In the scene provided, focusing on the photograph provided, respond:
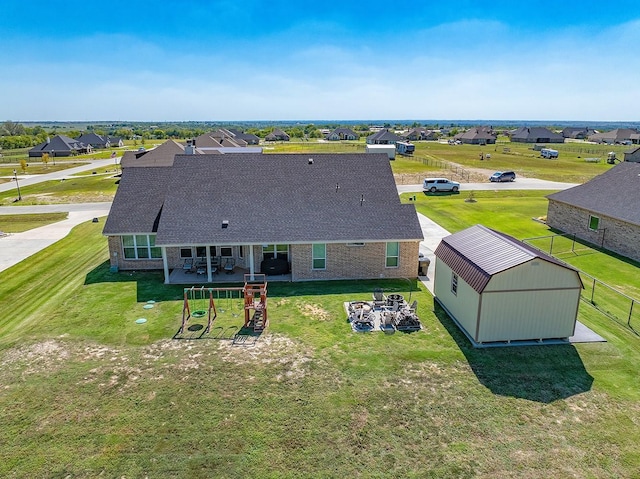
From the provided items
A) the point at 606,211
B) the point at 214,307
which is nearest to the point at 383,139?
the point at 606,211

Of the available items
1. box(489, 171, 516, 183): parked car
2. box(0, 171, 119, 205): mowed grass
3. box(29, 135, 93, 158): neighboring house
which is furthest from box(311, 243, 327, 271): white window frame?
box(29, 135, 93, 158): neighboring house

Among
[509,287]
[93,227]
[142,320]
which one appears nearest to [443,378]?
[509,287]

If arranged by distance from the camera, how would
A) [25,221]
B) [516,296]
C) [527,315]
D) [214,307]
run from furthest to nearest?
[25,221]
[214,307]
[527,315]
[516,296]

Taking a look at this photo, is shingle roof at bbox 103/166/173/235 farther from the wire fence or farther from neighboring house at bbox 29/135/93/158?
neighboring house at bbox 29/135/93/158

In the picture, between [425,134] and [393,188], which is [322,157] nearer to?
[393,188]

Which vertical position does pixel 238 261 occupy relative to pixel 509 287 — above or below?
below

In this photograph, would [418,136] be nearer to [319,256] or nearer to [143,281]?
[319,256]
